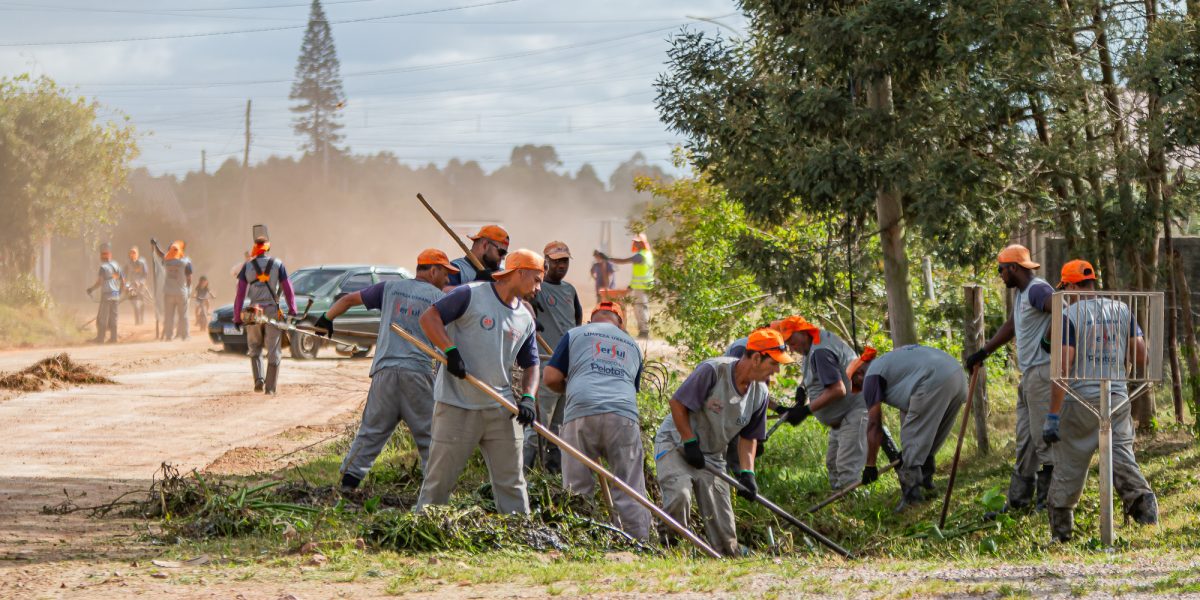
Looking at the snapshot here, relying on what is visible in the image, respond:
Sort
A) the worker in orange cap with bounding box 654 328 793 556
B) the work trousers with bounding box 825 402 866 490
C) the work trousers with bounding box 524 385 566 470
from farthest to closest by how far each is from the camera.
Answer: the work trousers with bounding box 825 402 866 490
the work trousers with bounding box 524 385 566 470
the worker in orange cap with bounding box 654 328 793 556

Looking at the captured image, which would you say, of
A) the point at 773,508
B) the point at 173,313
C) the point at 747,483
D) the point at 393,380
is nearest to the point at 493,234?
the point at 393,380

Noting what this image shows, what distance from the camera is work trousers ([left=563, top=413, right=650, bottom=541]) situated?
26.4ft

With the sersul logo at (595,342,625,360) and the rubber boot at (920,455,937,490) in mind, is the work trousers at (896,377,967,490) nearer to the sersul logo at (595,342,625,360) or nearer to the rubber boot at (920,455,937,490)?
the rubber boot at (920,455,937,490)

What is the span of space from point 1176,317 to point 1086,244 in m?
1.62

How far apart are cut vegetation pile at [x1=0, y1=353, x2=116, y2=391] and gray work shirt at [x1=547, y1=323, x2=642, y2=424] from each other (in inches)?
399

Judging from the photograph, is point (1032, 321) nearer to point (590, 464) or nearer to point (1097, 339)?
point (1097, 339)

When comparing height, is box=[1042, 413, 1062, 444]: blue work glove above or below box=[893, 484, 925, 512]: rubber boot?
above

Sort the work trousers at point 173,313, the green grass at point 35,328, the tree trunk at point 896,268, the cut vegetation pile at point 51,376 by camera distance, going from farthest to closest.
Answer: the green grass at point 35,328, the work trousers at point 173,313, the cut vegetation pile at point 51,376, the tree trunk at point 896,268

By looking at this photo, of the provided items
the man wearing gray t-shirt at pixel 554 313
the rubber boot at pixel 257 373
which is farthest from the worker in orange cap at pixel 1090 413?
the rubber boot at pixel 257 373

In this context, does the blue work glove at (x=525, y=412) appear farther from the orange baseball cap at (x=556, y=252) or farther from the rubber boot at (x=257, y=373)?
the rubber boot at (x=257, y=373)

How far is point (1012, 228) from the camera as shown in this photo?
1166 cm

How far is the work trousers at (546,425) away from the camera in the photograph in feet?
31.8

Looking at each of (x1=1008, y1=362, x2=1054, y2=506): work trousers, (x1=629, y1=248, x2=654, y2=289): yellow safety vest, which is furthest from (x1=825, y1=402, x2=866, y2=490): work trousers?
(x1=629, y1=248, x2=654, y2=289): yellow safety vest

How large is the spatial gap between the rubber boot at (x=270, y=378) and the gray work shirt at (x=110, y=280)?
9276 millimetres
